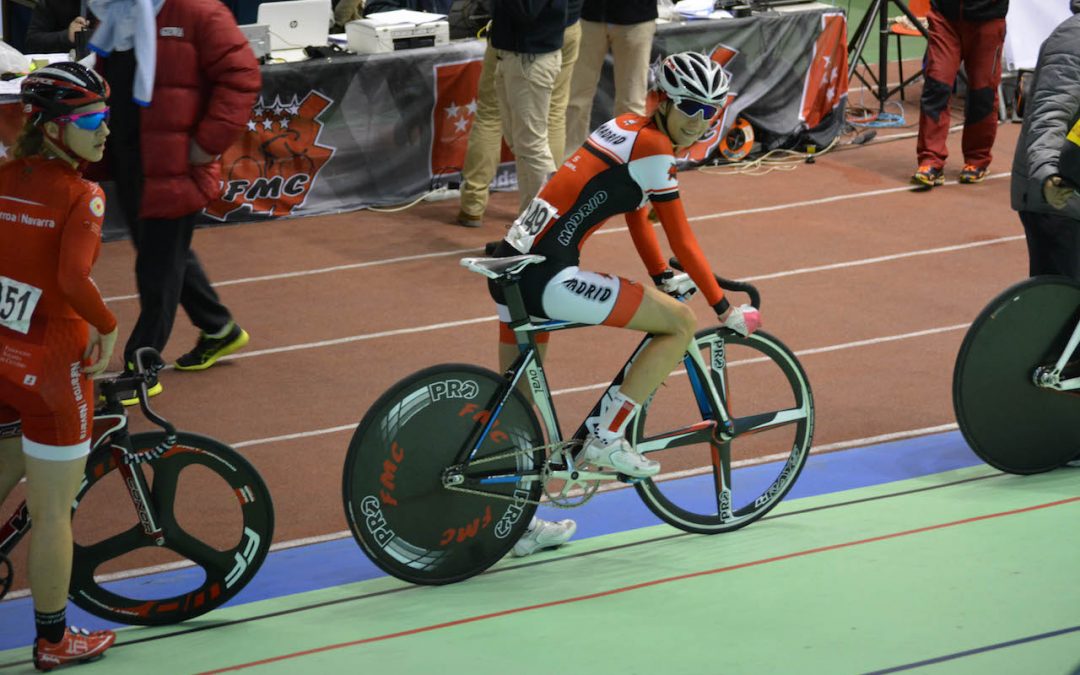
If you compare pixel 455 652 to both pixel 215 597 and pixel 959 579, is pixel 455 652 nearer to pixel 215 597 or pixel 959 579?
pixel 215 597

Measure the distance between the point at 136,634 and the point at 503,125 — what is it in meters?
4.91

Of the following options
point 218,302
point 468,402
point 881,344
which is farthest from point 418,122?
point 468,402

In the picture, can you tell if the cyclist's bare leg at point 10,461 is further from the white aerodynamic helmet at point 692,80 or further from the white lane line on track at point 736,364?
the white aerodynamic helmet at point 692,80

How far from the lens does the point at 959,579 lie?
4.52 meters

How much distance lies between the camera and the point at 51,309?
3.87 metres

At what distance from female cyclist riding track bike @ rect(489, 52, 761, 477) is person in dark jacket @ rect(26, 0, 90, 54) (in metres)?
5.60

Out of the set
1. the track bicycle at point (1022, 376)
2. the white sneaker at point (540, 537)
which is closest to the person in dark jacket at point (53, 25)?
the white sneaker at point (540, 537)

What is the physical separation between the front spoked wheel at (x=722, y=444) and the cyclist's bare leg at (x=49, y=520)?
190cm

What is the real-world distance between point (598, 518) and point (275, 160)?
15.3 feet

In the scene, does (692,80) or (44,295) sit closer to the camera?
(44,295)

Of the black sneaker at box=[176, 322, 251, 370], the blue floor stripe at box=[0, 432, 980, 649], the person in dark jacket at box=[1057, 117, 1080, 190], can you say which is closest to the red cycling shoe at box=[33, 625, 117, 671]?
the blue floor stripe at box=[0, 432, 980, 649]

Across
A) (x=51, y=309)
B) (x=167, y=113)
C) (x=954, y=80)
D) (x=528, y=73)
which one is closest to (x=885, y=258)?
(x=954, y=80)

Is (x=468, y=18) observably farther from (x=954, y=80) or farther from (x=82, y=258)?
(x=82, y=258)

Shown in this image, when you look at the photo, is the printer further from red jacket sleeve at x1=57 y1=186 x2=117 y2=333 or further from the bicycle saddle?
red jacket sleeve at x1=57 y1=186 x2=117 y2=333
